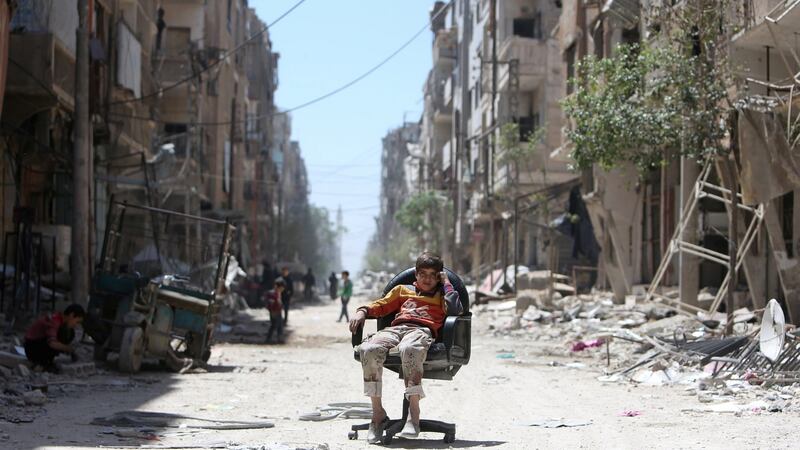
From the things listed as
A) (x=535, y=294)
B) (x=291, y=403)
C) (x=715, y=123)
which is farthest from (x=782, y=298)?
(x=291, y=403)

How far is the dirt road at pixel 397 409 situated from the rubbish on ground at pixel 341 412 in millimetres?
186

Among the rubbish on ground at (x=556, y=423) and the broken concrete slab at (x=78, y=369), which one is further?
the broken concrete slab at (x=78, y=369)

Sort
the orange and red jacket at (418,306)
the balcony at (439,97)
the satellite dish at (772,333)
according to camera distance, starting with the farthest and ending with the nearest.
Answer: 1. the balcony at (439,97)
2. the satellite dish at (772,333)
3. the orange and red jacket at (418,306)

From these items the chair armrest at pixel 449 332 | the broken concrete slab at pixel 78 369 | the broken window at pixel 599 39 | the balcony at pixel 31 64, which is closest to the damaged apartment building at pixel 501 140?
the broken window at pixel 599 39

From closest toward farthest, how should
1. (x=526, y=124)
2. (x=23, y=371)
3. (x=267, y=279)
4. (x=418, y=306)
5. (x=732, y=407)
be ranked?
(x=418, y=306), (x=732, y=407), (x=23, y=371), (x=267, y=279), (x=526, y=124)

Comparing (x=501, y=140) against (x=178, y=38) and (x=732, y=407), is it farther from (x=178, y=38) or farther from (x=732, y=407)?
(x=732, y=407)

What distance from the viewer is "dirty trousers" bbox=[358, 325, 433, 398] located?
7.95 metres

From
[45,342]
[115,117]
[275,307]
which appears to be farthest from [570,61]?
[45,342]

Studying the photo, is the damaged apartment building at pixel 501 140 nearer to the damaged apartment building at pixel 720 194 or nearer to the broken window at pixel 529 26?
the broken window at pixel 529 26

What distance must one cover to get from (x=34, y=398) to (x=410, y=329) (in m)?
4.48

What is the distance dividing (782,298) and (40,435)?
51.9 ft

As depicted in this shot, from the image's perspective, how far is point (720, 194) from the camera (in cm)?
2308

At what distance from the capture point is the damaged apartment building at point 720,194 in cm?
1612

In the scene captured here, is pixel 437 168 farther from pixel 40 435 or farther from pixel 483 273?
pixel 40 435
